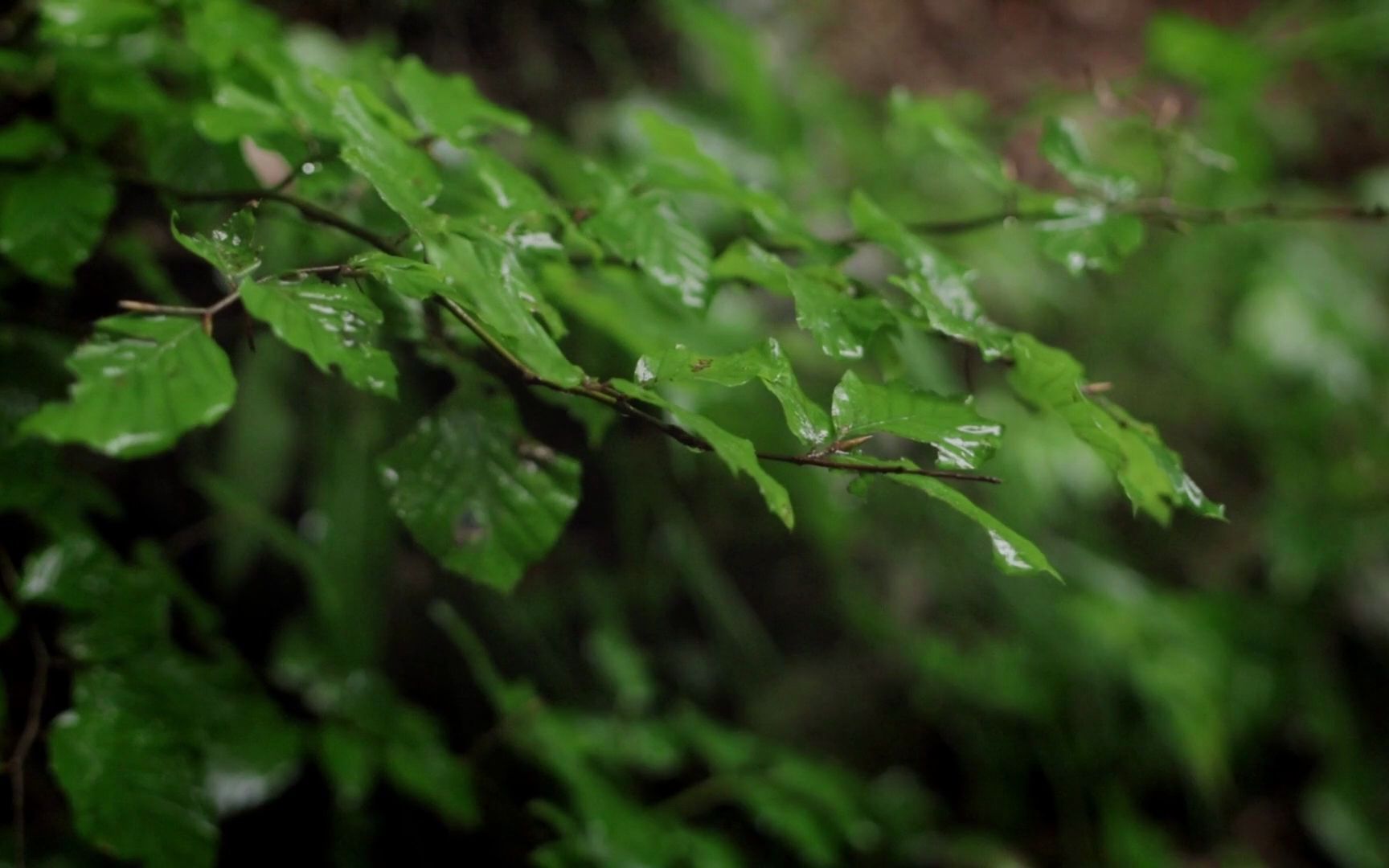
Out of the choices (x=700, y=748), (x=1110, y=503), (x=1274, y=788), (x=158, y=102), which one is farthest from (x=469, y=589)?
(x=1274, y=788)

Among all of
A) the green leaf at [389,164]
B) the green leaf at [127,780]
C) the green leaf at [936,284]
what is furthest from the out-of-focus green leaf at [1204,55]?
the green leaf at [127,780]

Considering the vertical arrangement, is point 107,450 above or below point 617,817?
above

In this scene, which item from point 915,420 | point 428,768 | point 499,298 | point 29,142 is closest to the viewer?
point 499,298

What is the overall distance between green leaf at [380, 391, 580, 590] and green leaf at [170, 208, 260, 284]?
18cm

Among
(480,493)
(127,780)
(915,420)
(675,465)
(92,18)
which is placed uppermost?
(92,18)

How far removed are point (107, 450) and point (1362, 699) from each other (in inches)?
102

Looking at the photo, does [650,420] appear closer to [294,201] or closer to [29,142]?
[294,201]

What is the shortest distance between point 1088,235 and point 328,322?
0.50 metres

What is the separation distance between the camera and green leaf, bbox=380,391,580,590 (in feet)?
2.03

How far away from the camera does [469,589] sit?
1.37 metres

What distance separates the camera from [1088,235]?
68cm

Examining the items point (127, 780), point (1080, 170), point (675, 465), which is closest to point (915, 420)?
point (1080, 170)

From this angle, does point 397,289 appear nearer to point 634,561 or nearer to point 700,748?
point 700,748

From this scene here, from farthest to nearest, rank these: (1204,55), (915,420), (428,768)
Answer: (1204,55)
(428,768)
(915,420)
